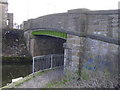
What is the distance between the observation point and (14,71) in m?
15.3

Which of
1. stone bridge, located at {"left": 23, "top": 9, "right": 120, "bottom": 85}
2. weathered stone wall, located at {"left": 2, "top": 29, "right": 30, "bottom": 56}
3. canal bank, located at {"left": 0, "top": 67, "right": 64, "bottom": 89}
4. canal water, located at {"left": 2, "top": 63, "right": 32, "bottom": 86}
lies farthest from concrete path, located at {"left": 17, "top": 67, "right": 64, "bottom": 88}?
weathered stone wall, located at {"left": 2, "top": 29, "right": 30, "bottom": 56}

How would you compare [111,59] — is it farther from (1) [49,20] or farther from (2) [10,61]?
(2) [10,61]

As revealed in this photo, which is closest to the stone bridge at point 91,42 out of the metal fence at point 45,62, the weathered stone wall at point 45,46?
the metal fence at point 45,62

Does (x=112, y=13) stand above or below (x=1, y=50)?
above

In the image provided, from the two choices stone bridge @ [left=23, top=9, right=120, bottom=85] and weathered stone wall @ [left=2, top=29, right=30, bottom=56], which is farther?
weathered stone wall @ [left=2, top=29, right=30, bottom=56]

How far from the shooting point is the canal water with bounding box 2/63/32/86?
13172mm

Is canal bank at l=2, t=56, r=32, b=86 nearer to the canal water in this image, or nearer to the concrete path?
the canal water

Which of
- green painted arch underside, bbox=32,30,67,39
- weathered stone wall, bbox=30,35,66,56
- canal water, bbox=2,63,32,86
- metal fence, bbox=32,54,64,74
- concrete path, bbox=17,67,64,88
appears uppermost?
green painted arch underside, bbox=32,30,67,39

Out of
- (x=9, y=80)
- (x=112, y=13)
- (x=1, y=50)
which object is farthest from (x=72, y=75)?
(x=1, y=50)

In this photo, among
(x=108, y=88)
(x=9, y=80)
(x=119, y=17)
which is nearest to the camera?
(x=108, y=88)

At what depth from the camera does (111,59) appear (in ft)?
24.8

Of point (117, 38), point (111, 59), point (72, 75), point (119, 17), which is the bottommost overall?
point (72, 75)

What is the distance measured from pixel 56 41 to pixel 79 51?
866cm

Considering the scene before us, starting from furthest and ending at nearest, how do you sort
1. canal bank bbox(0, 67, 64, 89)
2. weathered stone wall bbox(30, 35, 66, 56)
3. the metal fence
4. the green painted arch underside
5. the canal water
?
1. weathered stone wall bbox(30, 35, 66, 56)
2. the canal water
3. the metal fence
4. the green painted arch underside
5. canal bank bbox(0, 67, 64, 89)
